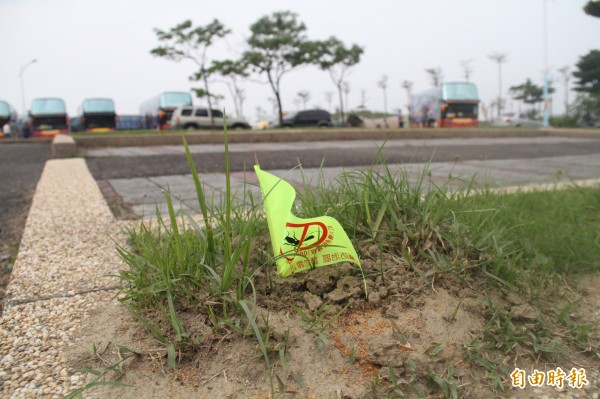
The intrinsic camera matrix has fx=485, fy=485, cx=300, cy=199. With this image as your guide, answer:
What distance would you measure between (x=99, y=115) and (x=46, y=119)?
2.83 m

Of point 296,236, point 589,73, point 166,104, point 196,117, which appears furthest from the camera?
point 166,104

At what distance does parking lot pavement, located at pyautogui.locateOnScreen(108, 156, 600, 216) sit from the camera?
11.0 ft

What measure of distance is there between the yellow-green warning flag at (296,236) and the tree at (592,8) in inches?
115

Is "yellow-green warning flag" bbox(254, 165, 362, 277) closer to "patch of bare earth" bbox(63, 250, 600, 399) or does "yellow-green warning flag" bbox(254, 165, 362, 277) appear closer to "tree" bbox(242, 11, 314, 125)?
"patch of bare earth" bbox(63, 250, 600, 399)

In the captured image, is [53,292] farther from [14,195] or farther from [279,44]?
[279,44]

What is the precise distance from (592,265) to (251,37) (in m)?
26.2

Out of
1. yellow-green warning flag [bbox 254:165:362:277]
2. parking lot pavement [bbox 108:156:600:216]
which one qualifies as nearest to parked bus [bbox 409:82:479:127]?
parking lot pavement [bbox 108:156:600:216]

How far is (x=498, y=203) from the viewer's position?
239 centimetres

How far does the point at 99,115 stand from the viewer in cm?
2403

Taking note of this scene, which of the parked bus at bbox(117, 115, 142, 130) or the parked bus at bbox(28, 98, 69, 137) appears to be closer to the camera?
the parked bus at bbox(28, 98, 69, 137)

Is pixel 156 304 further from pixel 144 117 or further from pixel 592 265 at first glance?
pixel 144 117

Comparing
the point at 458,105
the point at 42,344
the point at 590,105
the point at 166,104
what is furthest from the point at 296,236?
the point at 166,104

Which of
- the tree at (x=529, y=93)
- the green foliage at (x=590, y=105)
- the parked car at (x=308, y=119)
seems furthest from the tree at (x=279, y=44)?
the tree at (x=529, y=93)

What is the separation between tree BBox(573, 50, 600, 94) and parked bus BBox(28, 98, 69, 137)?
66.2ft
